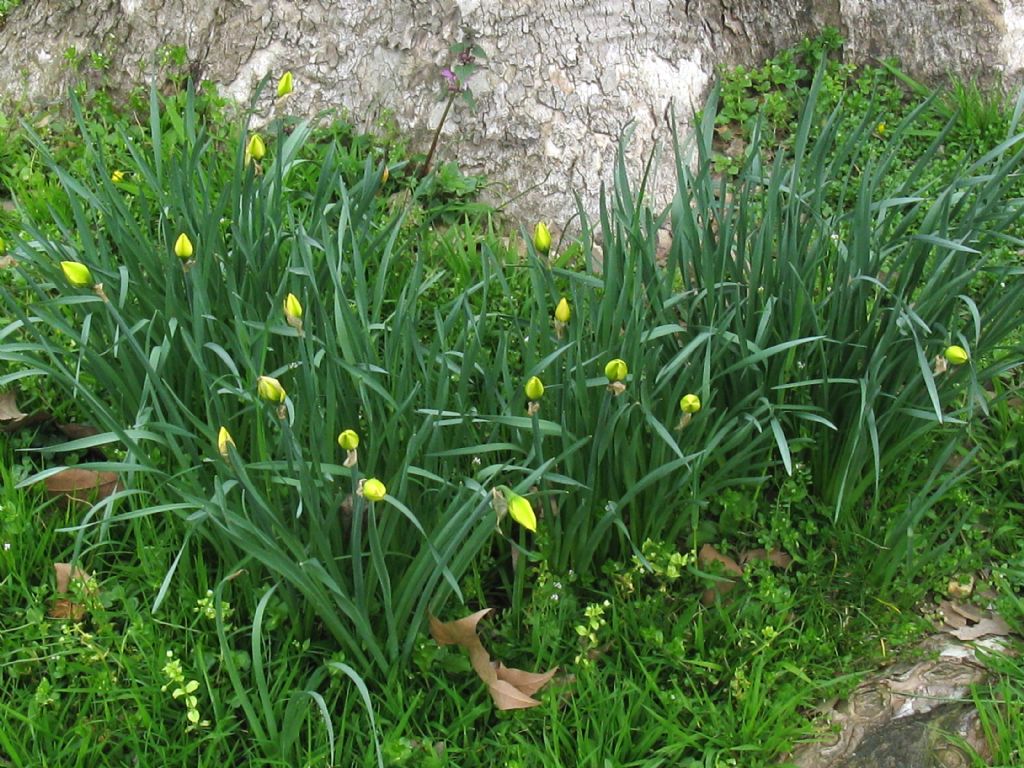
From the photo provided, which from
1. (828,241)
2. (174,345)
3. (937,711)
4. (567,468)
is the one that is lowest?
(937,711)

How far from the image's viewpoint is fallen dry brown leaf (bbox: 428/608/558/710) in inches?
79.3

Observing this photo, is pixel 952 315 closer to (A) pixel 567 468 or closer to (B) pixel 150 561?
(A) pixel 567 468

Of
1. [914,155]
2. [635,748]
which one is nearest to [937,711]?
[635,748]

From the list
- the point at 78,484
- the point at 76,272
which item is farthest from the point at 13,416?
the point at 76,272

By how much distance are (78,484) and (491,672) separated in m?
0.99

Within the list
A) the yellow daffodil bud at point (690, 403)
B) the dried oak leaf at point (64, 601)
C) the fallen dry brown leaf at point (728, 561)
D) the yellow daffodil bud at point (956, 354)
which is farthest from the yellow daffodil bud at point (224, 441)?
the yellow daffodil bud at point (956, 354)

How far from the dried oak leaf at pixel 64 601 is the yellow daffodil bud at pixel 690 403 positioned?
1205 mm

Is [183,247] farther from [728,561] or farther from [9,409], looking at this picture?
[728,561]

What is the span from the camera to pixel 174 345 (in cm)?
218

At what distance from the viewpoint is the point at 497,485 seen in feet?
6.29

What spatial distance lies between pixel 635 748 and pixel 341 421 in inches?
32.5

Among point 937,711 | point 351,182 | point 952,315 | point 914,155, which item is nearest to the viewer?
point 937,711

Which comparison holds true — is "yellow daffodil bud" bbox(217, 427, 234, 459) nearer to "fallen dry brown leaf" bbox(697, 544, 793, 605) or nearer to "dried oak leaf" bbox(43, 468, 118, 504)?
"dried oak leaf" bbox(43, 468, 118, 504)

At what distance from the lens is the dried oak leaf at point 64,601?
6.98 feet
